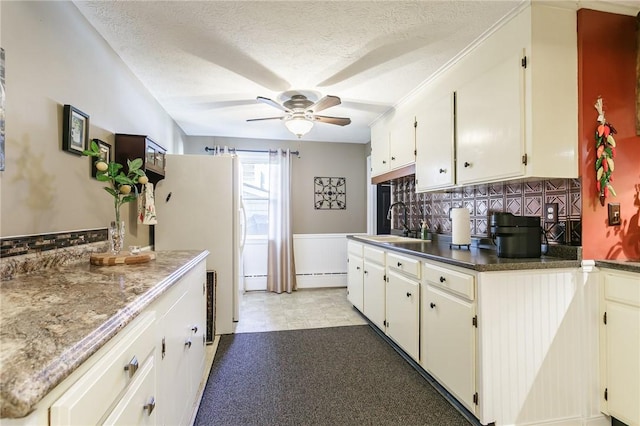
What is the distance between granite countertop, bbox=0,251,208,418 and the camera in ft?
1.63

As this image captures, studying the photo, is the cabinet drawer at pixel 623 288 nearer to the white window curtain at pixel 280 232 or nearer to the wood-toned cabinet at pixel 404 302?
the wood-toned cabinet at pixel 404 302

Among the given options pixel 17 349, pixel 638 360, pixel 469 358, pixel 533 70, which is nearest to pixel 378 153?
pixel 533 70

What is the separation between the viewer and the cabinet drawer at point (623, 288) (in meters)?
1.55

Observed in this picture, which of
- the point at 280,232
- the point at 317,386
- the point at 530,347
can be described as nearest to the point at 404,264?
the point at 530,347

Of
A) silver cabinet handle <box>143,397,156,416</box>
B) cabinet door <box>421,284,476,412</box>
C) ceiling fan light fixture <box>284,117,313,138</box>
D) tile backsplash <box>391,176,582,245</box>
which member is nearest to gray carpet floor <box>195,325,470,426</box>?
cabinet door <box>421,284,476,412</box>

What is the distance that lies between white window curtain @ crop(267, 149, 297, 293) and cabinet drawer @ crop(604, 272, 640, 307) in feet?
11.9

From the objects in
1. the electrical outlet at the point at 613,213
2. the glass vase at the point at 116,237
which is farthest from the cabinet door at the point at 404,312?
the glass vase at the point at 116,237

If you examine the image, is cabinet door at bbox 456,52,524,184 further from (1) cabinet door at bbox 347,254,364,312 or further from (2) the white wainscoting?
(2) the white wainscoting

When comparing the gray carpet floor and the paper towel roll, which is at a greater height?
the paper towel roll

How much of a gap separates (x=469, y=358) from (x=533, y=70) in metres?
1.62

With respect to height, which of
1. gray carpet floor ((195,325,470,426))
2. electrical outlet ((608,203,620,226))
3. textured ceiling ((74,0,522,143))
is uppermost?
textured ceiling ((74,0,522,143))

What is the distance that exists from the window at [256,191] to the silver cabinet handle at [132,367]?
402 cm

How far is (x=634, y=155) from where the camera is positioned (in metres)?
1.79

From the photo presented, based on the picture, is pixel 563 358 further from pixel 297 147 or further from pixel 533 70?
pixel 297 147
